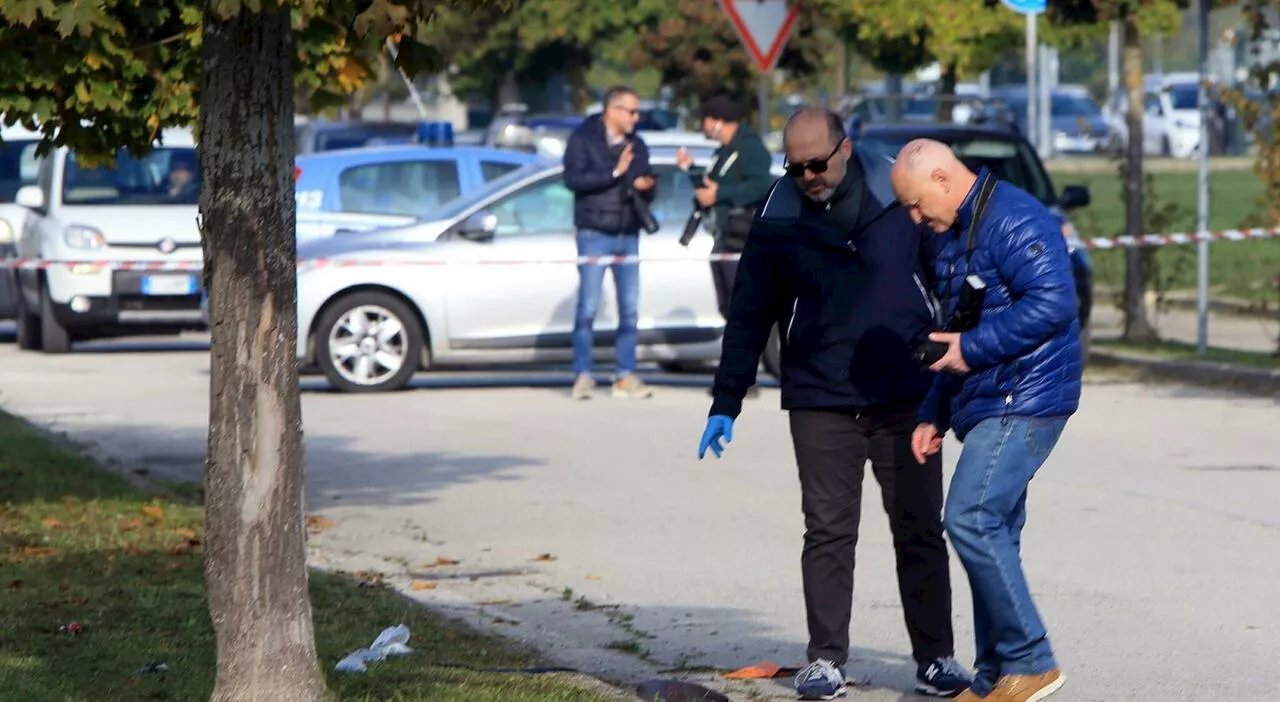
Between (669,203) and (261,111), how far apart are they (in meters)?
10.6

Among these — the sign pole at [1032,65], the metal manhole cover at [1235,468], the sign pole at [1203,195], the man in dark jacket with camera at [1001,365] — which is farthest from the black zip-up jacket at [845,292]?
the sign pole at [1032,65]

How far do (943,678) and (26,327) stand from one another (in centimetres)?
1453

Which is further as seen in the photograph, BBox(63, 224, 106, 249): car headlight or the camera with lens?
BBox(63, 224, 106, 249): car headlight

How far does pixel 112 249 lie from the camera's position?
18.7 meters

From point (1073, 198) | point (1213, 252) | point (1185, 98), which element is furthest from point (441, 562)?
point (1185, 98)

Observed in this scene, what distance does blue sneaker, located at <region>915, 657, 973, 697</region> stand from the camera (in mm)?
6562

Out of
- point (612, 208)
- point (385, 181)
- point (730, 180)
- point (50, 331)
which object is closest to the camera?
point (730, 180)

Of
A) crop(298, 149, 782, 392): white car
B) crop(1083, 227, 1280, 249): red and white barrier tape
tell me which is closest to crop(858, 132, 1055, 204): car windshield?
crop(1083, 227, 1280, 249): red and white barrier tape

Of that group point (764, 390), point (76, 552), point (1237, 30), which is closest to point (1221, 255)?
point (1237, 30)

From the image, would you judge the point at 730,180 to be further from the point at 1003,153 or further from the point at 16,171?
the point at 16,171

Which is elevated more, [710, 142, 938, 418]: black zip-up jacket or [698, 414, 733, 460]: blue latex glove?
[710, 142, 938, 418]: black zip-up jacket

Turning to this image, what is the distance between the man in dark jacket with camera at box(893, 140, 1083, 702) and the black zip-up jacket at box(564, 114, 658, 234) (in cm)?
875

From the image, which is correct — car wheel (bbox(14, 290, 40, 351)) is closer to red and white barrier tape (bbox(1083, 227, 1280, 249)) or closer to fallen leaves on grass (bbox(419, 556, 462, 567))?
red and white barrier tape (bbox(1083, 227, 1280, 249))

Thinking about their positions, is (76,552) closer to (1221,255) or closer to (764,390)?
(764,390)
